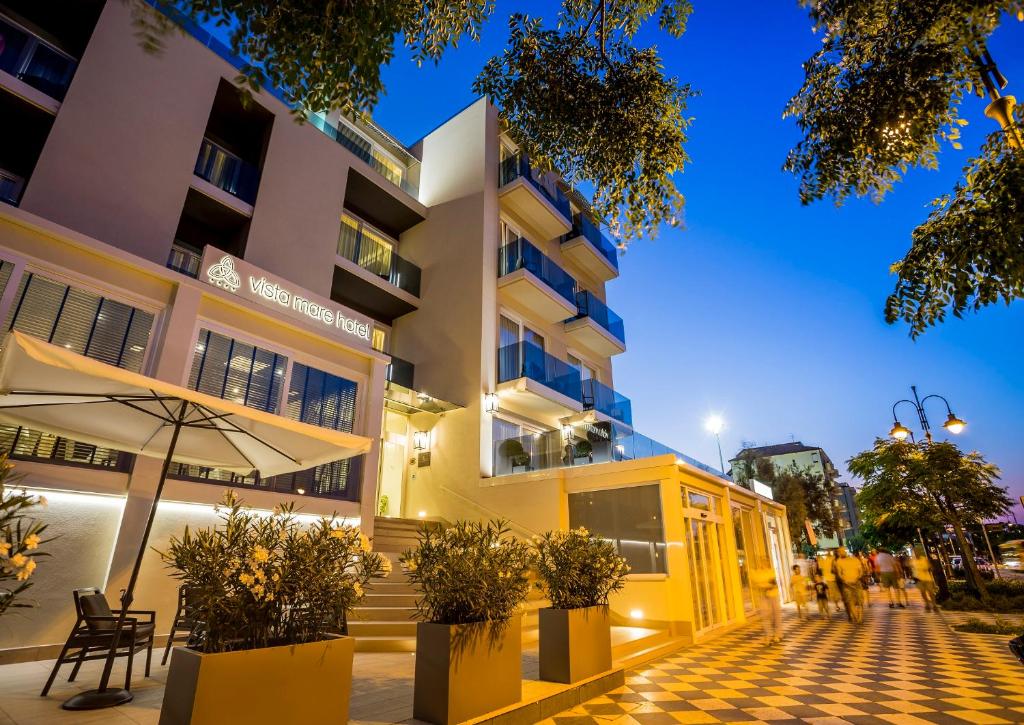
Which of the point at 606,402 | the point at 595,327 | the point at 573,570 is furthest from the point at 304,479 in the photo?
the point at 595,327

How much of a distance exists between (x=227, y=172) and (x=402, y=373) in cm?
584

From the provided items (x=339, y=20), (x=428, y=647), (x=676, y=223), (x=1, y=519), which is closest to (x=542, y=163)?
(x=676, y=223)

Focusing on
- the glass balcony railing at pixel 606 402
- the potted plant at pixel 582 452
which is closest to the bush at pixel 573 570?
the potted plant at pixel 582 452

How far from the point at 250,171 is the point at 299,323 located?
3.94m

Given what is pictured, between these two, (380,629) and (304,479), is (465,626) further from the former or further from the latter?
(304,479)

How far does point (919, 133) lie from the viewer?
A: 4.43 metres

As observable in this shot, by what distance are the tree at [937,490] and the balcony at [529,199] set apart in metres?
11.6

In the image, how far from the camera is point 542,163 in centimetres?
588

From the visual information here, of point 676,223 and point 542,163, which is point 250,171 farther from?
point 676,223

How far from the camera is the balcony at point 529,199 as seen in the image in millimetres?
14109

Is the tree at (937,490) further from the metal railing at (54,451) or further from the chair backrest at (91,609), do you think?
the metal railing at (54,451)

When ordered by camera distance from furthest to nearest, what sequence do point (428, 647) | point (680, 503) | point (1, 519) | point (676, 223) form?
point (680, 503), point (676, 223), point (428, 647), point (1, 519)

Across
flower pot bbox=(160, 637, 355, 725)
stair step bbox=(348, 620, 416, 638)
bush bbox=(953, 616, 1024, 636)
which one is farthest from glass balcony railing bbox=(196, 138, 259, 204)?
bush bbox=(953, 616, 1024, 636)

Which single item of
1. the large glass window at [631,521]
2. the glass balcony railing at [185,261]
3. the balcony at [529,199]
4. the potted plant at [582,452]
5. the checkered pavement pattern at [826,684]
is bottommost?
the checkered pavement pattern at [826,684]
